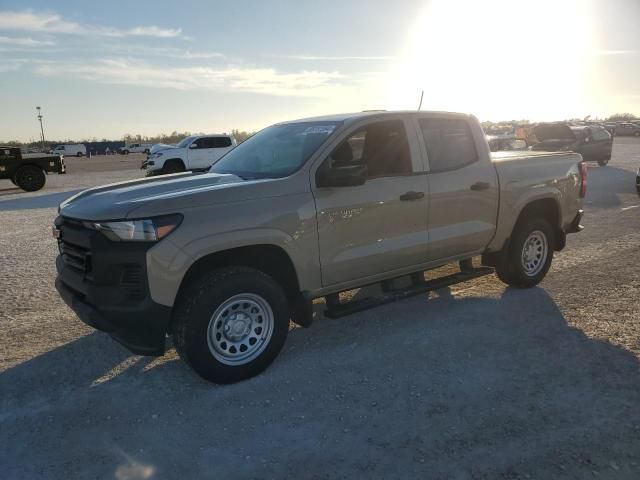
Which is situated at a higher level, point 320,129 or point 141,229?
point 320,129

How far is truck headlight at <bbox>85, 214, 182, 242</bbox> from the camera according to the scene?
3291 millimetres

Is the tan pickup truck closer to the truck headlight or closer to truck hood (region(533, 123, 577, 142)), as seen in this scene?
the truck headlight

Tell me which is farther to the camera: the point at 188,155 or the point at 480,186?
the point at 188,155

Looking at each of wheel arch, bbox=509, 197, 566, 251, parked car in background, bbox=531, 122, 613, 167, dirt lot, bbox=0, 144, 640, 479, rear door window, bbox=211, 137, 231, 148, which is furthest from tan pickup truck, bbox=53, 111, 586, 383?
rear door window, bbox=211, 137, 231, 148

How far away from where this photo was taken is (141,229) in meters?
3.29

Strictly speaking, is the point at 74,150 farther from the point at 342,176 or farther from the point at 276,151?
the point at 342,176

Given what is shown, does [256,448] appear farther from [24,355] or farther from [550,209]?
[550,209]

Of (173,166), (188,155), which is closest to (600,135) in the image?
(188,155)

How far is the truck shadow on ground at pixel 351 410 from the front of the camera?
9.20 feet

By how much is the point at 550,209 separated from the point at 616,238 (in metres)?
2.97

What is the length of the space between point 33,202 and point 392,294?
47.1 ft

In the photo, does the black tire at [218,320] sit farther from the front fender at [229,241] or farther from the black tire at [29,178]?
the black tire at [29,178]

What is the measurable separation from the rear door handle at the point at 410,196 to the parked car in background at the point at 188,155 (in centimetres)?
1680

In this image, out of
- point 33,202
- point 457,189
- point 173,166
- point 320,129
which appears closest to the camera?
point 320,129
